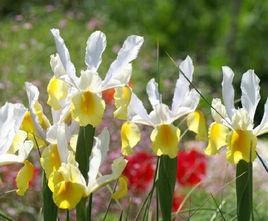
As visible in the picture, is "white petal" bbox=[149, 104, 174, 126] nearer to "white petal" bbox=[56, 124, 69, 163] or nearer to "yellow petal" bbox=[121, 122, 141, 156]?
"yellow petal" bbox=[121, 122, 141, 156]

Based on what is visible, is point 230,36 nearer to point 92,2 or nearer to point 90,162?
point 92,2

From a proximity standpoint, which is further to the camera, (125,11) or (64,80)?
(125,11)

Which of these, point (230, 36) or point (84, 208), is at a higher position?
point (230, 36)

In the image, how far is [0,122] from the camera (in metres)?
2.21

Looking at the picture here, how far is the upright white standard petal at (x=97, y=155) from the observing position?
88.5 inches

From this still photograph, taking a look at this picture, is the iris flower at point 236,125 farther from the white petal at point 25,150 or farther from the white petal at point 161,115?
the white petal at point 25,150

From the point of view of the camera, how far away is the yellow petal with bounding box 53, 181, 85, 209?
2.11 meters

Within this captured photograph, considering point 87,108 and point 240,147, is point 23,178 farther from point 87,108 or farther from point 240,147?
point 240,147

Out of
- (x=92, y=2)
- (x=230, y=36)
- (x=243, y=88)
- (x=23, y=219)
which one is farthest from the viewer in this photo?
(x=92, y=2)

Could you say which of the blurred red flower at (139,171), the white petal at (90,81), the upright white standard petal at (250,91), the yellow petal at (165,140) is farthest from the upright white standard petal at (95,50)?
the blurred red flower at (139,171)

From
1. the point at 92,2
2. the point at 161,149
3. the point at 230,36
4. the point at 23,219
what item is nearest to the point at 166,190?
the point at 161,149

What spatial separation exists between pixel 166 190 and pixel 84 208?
0.66ft

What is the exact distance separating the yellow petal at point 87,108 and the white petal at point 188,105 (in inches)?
9.2

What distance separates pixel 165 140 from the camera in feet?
7.51
